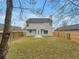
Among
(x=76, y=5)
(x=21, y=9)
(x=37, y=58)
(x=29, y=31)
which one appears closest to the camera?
(x=76, y=5)

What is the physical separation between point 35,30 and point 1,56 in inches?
1573

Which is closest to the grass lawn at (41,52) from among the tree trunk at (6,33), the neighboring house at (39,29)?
the tree trunk at (6,33)

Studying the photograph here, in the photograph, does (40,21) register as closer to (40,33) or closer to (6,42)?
(40,33)

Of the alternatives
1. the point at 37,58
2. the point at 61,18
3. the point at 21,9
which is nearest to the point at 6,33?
the point at 21,9

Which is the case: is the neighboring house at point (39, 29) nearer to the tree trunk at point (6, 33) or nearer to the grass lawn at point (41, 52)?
the grass lawn at point (41, 52)

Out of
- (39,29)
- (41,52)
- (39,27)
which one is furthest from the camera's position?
(39,27)

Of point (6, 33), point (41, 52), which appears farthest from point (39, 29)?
point (6, 33)

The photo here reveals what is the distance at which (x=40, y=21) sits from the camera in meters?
48.2

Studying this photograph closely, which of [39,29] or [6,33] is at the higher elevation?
[39,29]

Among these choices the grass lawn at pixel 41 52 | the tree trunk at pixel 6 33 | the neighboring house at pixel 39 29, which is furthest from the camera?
the neighboring house at pixel 39 29

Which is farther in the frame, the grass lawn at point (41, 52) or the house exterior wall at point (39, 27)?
the house exterior wall at point (39, 27)

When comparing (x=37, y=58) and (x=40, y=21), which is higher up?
(x=40, y=21)

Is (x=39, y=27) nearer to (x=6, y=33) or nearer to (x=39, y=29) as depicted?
(x=39, y=29)

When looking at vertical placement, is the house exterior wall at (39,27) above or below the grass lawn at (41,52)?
above
